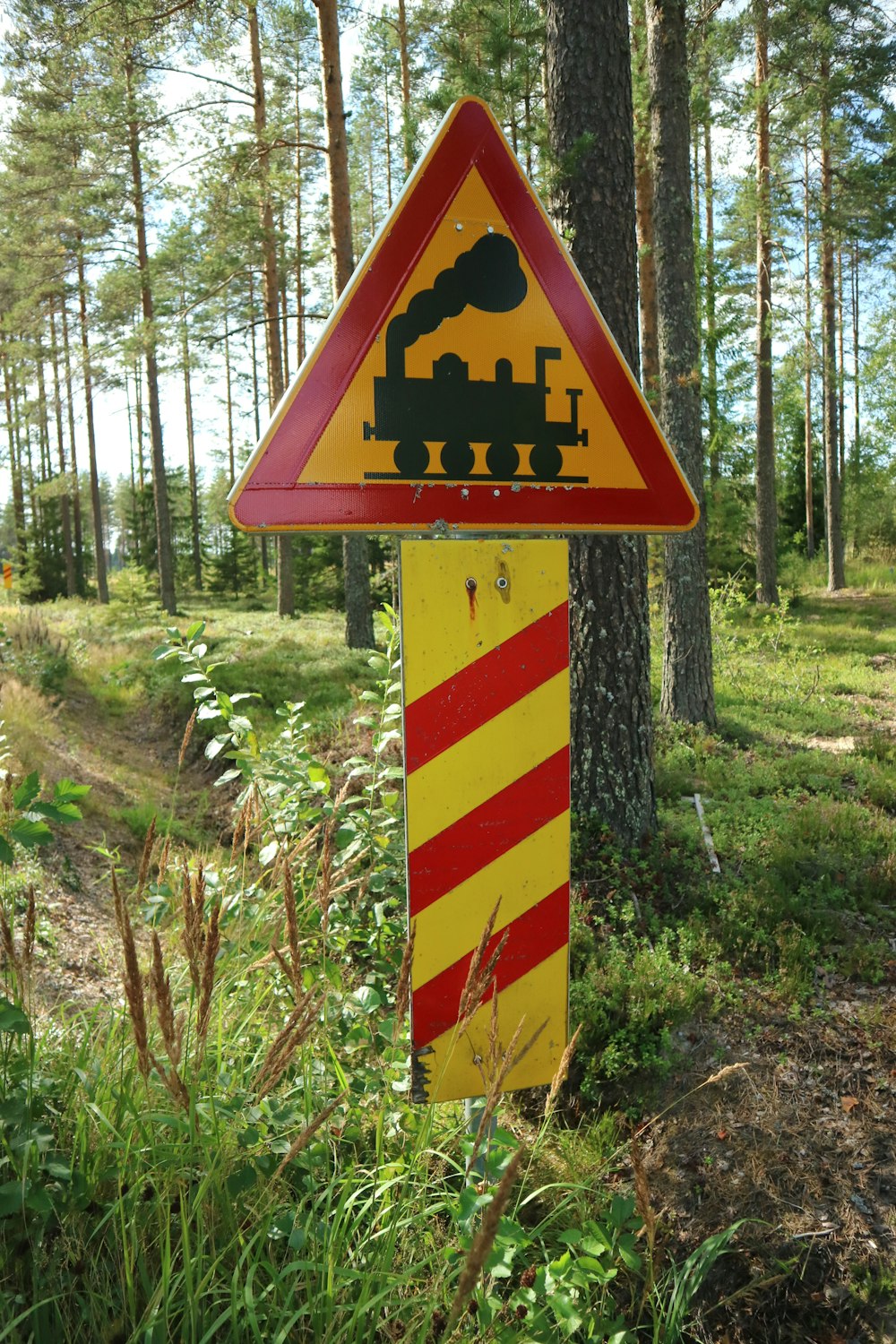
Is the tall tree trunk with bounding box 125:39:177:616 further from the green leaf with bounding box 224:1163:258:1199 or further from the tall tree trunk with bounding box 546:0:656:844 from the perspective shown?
the green leaf with bounding box 224:1163:258:1199

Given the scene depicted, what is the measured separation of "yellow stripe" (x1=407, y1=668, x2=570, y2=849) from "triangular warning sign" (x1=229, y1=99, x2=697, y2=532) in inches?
15.2

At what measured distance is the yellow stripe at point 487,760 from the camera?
171cm

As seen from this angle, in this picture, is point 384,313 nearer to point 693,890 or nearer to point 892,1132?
point 892,1132

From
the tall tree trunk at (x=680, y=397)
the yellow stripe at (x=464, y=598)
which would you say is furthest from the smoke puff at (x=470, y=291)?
the tall tree trunk at (x=680, y=397)

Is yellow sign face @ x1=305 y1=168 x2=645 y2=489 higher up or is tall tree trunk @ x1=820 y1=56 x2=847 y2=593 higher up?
tall tree trunk @ x1=820 y1=56 x2=847 y2=593

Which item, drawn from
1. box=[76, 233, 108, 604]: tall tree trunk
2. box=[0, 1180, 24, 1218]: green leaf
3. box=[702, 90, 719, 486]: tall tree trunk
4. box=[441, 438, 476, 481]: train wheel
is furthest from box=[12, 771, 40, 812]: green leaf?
box=[76, 233, 108, 604]: tall tree trunk

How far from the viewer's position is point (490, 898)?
1766 millimetres

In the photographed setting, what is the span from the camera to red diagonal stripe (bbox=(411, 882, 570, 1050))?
5.65 feet

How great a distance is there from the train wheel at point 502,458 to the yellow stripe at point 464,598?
15 centimetres

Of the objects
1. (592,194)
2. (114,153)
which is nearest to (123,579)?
(114,153)

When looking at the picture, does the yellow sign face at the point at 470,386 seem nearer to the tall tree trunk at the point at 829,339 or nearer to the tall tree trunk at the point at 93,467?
the tall tree trunk at the point at 829,339

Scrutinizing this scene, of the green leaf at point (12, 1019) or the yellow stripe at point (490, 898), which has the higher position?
the yellow stripe at point (490, 898)

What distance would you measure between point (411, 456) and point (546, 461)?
0.98 feet

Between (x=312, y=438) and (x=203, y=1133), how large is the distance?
4.67 ft
